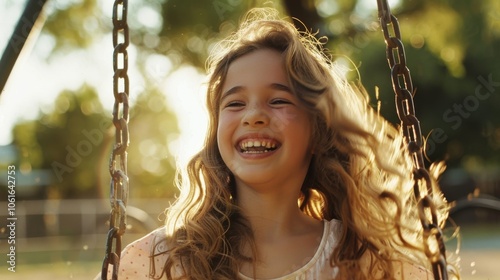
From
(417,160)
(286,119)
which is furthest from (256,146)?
(417,160)

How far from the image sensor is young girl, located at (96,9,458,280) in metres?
2.03

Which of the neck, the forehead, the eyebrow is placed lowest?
the neck

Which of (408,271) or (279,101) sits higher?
(279,101)

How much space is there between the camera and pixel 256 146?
201 cm

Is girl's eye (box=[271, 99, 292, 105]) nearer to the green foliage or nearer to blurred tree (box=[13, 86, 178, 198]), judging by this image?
the green foliage

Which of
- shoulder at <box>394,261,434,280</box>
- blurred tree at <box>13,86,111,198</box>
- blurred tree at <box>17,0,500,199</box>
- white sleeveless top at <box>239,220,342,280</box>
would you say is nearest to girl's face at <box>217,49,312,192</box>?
white sleeveless top at <box>239,220,342,280</box>

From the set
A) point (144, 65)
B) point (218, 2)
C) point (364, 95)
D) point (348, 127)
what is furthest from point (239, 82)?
point (144, 65)

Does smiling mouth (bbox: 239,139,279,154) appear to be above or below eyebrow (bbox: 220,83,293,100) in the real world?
below

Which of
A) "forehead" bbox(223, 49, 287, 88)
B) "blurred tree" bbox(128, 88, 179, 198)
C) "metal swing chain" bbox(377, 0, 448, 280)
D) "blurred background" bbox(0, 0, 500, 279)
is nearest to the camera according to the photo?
"metal swing chain" bbox(377, 0, 448, 280)

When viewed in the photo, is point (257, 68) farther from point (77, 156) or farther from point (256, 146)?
point (77, 156)

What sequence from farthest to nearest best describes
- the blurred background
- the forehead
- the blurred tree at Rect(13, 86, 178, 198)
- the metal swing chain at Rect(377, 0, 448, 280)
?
the blurred tree at Rect(13, 86, 178, 198) → the blurred background → the forehead → the metal swing chain at Rect(377, 0, 448, 280)

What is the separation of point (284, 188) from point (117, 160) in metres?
0.48

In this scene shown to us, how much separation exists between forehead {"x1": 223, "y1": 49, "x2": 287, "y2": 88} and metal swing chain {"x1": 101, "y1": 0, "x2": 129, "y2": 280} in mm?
390

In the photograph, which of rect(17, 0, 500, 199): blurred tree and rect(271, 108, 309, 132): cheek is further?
rect(17, 0, 500, 199): blurred tree
